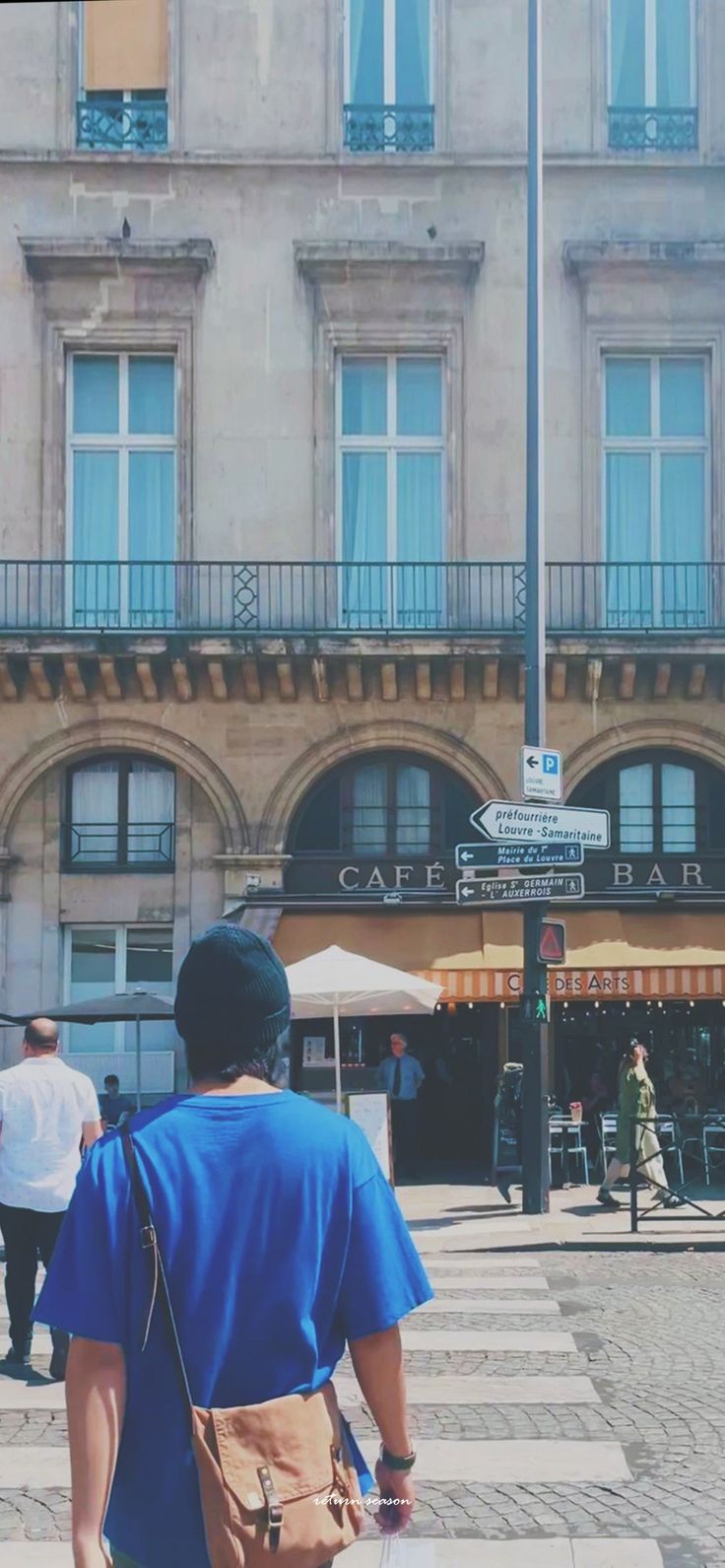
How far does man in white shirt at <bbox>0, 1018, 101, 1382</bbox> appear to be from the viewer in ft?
29.7

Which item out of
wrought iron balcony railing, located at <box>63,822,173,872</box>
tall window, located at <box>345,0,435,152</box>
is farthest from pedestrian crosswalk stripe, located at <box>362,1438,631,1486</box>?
tall window, located at <box>345,0,435,152</box>

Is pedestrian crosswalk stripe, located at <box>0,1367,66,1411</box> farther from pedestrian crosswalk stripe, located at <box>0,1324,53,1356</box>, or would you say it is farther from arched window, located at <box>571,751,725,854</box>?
arched window, located at <box>571,751,725,854</box>

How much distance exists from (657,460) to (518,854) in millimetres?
9185

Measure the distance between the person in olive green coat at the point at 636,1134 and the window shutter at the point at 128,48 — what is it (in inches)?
555

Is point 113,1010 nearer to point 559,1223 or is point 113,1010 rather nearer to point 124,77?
point 559,1223

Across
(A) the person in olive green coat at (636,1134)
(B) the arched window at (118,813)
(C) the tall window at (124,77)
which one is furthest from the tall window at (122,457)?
(A) the person in olive green coat at (636,1134)

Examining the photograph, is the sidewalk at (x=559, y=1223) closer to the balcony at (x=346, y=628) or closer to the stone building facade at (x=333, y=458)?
the stone building facade at (x=333, y=458)

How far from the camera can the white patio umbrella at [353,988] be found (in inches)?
678

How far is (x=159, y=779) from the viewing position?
22891 mm

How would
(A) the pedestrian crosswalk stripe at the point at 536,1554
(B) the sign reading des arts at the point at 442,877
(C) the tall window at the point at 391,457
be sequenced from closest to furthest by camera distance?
(A) the pedestrian crosswalk stripe at the point at 536,1554 < (B) the sign reading des arts at the point at 442,877 < (C) the tall window at the point at 391,457

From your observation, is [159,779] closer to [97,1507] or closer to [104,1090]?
[104,1090]

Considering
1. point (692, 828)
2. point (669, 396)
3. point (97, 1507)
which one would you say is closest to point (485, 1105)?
point (692, 828)

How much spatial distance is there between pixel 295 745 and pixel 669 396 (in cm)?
661

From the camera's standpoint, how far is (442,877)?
2244 centimetres
